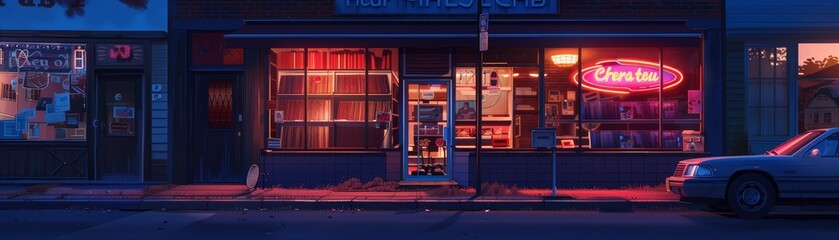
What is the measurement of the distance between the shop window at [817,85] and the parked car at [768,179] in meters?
3.91

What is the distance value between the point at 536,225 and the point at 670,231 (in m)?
1.63

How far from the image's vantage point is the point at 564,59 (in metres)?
14.2

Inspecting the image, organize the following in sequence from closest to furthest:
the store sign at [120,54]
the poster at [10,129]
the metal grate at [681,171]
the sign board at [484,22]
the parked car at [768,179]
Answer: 1. the parked car at [768,179]
2. the metal grate at [681,171]
3. the sign board at [484,22]
4. the store sign at [120,54]
5. the poster at [10,129]

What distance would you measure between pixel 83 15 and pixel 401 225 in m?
7.99

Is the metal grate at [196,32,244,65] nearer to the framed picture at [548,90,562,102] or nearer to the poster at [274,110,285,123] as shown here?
the poster at [274,110,285,123]

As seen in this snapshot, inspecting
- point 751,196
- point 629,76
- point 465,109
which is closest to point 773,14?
point 629,76

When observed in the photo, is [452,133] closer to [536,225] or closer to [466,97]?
[466,97]

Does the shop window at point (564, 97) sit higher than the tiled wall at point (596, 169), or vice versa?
the shop window at point (564, 97)

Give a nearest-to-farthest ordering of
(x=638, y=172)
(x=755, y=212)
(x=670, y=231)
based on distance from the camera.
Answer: (x=670, y=231) < (x=755, y=212) < (x=638, y=172)

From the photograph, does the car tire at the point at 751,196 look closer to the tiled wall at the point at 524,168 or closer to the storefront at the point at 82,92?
the tiled wall at the point at 524,168

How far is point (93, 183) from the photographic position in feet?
47.4

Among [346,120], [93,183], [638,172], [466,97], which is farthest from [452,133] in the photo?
[93,183]

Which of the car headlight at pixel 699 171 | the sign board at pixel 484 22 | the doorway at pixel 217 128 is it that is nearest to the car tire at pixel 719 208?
the car headlight at pixel 699 171

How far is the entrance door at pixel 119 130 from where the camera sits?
14.6m
